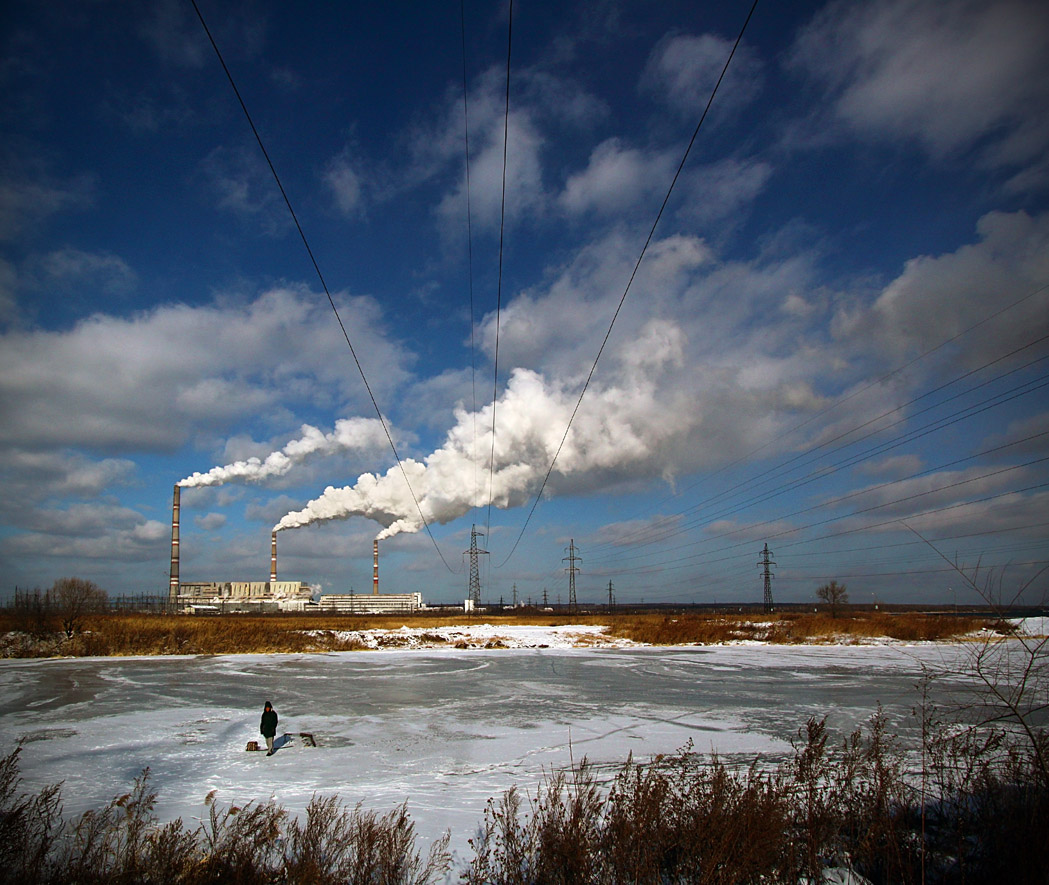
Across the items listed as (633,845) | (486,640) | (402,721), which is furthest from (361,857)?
(486,640)

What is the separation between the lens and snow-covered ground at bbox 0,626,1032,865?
27.5 ft

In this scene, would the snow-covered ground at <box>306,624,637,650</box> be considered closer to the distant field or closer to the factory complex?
the distant field

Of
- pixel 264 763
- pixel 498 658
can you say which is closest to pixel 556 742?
pixel 264 763

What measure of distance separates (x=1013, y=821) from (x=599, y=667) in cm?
1892

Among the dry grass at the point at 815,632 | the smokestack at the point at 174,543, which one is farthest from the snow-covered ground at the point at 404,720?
the smokestack at the point at 174,543

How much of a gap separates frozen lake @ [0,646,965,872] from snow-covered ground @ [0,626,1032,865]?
0.05 metres

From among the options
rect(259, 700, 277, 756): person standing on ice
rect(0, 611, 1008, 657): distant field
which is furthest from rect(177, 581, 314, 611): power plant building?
rect(259, 700, 277, 756): person standing on ice

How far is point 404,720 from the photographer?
13070mm

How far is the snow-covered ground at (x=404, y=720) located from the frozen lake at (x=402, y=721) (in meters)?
0.05

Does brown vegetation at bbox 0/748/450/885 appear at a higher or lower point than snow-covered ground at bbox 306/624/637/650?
higher

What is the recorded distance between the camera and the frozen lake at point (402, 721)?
838cm

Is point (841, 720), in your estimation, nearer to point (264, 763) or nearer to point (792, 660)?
point (264, 763)

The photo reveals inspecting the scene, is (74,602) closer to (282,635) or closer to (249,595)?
(282,635)

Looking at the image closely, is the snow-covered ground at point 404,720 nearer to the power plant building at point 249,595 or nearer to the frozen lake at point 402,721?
the frozen lake at point 402,721
